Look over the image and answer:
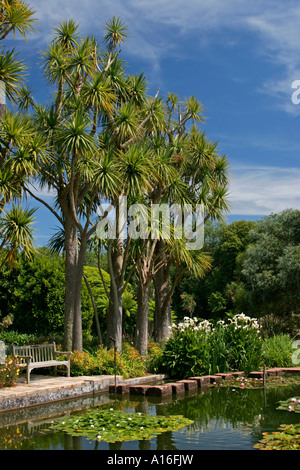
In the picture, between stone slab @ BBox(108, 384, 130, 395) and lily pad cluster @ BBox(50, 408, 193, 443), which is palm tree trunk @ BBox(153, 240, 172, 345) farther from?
lily pad cluster @ BBox(50, 408, 193, 443)

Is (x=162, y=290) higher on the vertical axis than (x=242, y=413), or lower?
higher

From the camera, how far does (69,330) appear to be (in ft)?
38.1

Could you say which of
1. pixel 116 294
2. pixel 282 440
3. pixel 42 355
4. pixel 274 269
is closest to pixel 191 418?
pixel 282 440

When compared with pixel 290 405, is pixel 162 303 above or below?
above

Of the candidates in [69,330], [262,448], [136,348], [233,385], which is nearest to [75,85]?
[69,330]

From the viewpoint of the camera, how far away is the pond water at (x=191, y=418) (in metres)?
5.69

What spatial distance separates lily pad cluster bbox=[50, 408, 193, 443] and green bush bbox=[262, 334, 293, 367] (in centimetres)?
668

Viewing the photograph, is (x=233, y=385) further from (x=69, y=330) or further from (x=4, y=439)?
(x=4, y=439)

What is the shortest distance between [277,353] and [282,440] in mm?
7915

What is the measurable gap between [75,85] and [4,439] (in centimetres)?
886

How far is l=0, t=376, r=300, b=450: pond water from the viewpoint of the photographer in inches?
224

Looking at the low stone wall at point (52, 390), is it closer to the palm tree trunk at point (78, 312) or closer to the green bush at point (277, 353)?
the palm tree trunk at point (78, 312)

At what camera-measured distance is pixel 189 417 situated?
728cm

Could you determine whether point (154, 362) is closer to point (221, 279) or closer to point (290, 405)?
point (290, 405)
